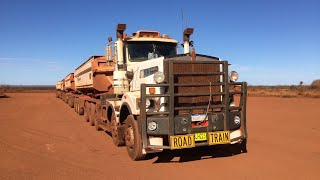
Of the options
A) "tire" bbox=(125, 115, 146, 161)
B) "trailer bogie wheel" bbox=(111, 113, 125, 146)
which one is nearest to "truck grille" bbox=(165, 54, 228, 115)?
"tire" bbox=(125, 115, 146, 161)

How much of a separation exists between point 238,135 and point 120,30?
4322 millimetres

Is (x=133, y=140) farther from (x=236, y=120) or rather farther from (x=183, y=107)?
(x=236, y=120)

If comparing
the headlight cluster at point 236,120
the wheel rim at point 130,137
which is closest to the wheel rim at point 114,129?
the wheel rim at point 130,137

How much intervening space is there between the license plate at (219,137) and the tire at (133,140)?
4.97 ft

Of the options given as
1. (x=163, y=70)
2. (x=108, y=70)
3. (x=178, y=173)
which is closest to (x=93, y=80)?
(x=108, y=70)

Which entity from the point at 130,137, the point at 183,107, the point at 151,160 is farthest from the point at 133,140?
the point at 183,107

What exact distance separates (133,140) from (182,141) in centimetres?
130

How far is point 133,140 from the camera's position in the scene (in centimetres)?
696

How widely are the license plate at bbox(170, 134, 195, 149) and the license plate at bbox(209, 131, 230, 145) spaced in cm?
44

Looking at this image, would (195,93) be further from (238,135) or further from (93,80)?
(93,80)

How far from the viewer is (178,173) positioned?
233 inches

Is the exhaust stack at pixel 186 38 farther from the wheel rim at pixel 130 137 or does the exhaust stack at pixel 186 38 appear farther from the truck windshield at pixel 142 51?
the wheel rim at pixel 130 137

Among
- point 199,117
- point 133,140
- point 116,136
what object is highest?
point 199,117

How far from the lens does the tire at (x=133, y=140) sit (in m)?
6.68
